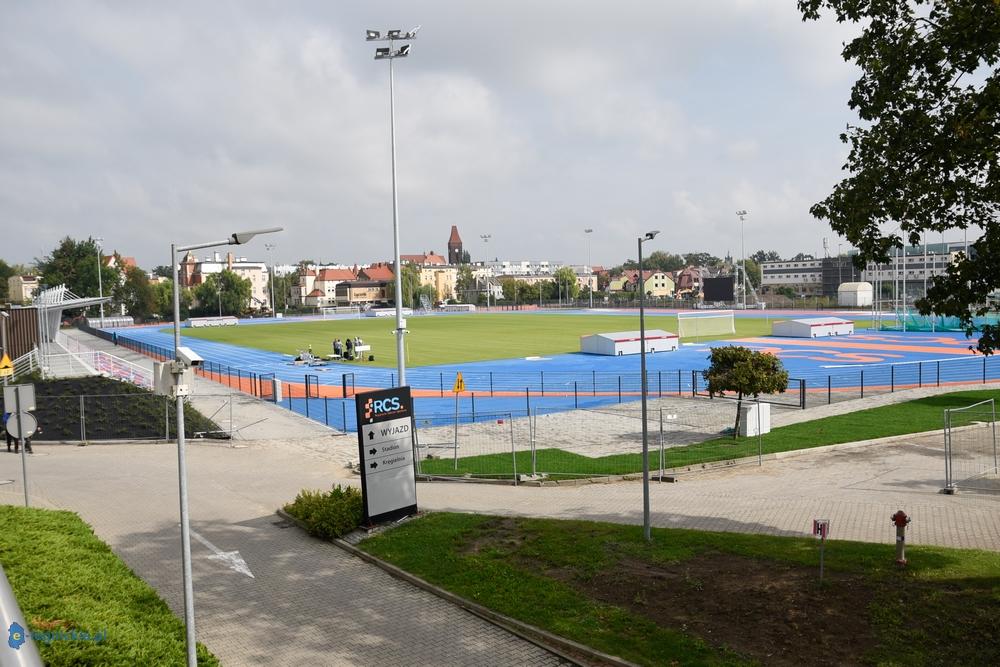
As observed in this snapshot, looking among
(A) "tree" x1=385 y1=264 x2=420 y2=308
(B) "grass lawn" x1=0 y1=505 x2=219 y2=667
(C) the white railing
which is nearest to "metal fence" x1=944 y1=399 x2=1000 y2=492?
(B) "grass lawn" x1=0 y1=505 x2=219 y2=667

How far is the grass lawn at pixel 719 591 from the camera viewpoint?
9844 mm

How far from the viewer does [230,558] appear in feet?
48.3

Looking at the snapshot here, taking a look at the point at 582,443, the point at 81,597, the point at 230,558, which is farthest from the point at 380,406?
the point at 582,443

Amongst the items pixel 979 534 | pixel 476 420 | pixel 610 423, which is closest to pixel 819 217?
pixel 979 534

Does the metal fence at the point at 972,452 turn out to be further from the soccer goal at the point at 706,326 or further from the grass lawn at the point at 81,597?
the soccer goal at the point at 706,326

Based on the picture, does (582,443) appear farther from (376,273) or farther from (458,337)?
(376,273)

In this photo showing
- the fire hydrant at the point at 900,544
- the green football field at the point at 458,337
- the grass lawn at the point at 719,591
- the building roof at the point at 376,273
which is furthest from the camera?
the building roof at the point at 376,273

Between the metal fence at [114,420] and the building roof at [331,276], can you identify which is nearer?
the metal fence at [114,420]

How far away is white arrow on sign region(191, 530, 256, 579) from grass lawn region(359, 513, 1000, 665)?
91.2 inches

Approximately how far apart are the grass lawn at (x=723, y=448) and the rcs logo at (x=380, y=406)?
6011 mm

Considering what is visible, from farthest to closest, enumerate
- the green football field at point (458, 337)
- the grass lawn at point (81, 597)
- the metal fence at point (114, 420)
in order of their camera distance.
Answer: the green football field at point (458, 337), the metal fence at point (114, 420), the grass lawn at point (81, 597)

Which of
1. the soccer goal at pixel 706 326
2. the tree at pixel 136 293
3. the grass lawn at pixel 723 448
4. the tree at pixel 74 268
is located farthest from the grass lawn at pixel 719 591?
the tree at pixel 136 293

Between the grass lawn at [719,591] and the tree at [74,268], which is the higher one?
the tree at [74,268]

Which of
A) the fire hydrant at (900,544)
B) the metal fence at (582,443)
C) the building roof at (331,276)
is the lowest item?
the metal fence at (582,443)
